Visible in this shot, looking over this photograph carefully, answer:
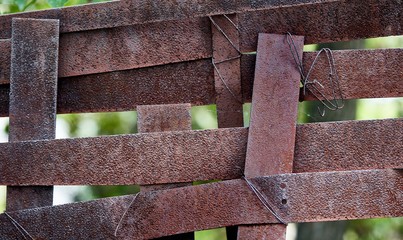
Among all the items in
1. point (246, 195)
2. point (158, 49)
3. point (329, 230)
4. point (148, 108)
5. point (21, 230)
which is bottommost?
point (329, 230)

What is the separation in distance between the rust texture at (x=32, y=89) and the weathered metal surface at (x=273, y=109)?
2.12 feet

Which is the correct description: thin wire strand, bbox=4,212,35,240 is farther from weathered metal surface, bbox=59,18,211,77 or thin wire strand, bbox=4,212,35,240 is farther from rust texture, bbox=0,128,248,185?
weathered metal surface, bbox=59,18,211,77

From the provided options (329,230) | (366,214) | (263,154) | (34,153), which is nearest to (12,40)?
(34,153)

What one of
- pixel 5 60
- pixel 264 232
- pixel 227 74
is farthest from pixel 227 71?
pixel 5 60

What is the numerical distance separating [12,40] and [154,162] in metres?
0.62

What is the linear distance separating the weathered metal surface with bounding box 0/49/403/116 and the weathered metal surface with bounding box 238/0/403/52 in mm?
61

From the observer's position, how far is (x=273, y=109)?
2.09 m

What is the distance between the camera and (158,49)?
2221 mm

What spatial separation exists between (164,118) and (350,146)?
0.57 meters

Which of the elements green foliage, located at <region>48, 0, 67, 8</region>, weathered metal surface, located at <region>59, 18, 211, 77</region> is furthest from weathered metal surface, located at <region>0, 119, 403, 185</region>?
green foliage, located at <region>48, 0, 67, 8</region>

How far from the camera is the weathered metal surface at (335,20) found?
213 cm

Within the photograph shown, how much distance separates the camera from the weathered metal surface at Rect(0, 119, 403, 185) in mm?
2068

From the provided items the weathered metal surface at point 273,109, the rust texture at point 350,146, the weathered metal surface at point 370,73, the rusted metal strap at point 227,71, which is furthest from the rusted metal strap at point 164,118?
the weathered metal surface at point 370,73

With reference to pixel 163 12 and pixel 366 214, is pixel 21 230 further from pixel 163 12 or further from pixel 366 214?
pixel 366 214
